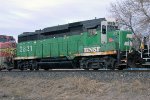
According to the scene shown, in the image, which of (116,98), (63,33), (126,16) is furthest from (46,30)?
(126,16)

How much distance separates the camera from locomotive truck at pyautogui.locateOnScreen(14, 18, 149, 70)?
20.7 m

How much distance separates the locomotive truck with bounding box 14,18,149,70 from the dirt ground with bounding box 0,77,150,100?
13.4 ft

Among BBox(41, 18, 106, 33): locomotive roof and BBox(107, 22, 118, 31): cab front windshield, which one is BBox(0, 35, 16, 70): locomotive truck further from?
BBox(107, 22, 118, 31): cab front windshield

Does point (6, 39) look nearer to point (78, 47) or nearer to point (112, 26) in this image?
point (78, 47)

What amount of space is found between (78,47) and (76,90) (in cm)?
826

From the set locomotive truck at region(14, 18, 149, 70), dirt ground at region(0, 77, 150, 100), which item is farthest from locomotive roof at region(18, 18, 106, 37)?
dirt ground at region(0, 77, 150, 100)

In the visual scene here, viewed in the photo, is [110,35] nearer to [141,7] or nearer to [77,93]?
[77,93]

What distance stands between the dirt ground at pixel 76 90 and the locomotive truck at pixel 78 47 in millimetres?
4098

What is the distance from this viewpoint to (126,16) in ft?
141

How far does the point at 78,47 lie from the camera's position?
2320cm

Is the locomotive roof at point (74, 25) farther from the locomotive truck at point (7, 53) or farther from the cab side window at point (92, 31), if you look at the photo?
the locomotive truck at point (7, 53)

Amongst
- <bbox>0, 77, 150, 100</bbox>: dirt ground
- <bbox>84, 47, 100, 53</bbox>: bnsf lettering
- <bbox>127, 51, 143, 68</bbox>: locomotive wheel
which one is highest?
<bbox>84, 47, 100, 53</bbox>: bnsf lettering

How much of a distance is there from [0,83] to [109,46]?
729 cm

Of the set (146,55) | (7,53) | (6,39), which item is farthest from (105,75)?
(6,39)
